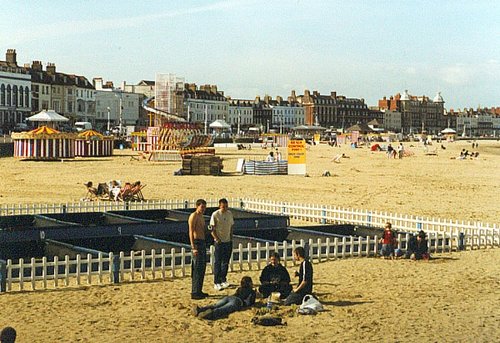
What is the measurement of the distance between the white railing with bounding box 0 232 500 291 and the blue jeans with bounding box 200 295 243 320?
2.59 m

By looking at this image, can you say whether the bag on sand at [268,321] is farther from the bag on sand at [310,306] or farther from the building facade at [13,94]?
the building facade at [13,94]

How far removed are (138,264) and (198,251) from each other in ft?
6.64

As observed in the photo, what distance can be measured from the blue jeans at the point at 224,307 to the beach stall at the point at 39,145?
161 feet

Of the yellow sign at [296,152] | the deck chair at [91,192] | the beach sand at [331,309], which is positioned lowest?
the beach sand at [331,309]

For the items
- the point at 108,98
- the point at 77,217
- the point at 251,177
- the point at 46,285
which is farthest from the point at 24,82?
the point at 46,285

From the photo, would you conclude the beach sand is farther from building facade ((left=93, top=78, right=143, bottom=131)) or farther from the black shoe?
building facade ((left=93, top=78, right=143, bottom=131))

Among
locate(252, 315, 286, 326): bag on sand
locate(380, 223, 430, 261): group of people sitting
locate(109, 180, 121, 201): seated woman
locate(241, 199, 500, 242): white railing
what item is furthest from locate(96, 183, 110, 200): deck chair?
locate(252, 315, 286, 326): bag on sand

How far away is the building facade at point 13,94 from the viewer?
344ft

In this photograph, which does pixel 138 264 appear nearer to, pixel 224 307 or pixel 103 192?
pixel 224 307

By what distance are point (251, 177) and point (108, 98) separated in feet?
330

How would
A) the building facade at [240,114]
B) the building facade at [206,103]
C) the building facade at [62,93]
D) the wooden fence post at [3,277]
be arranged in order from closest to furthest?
1. the wooden fence post at [3,277]
2. the building facade at [62,93]
3. the building facade at [206,103]
4. the building facade at [240,114]

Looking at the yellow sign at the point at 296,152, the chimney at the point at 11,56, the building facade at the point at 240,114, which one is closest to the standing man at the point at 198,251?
the yellow sign at the point at 296,152

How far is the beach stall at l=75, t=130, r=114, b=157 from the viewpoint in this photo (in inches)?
2534

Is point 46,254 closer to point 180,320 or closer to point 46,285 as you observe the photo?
point 46,285
